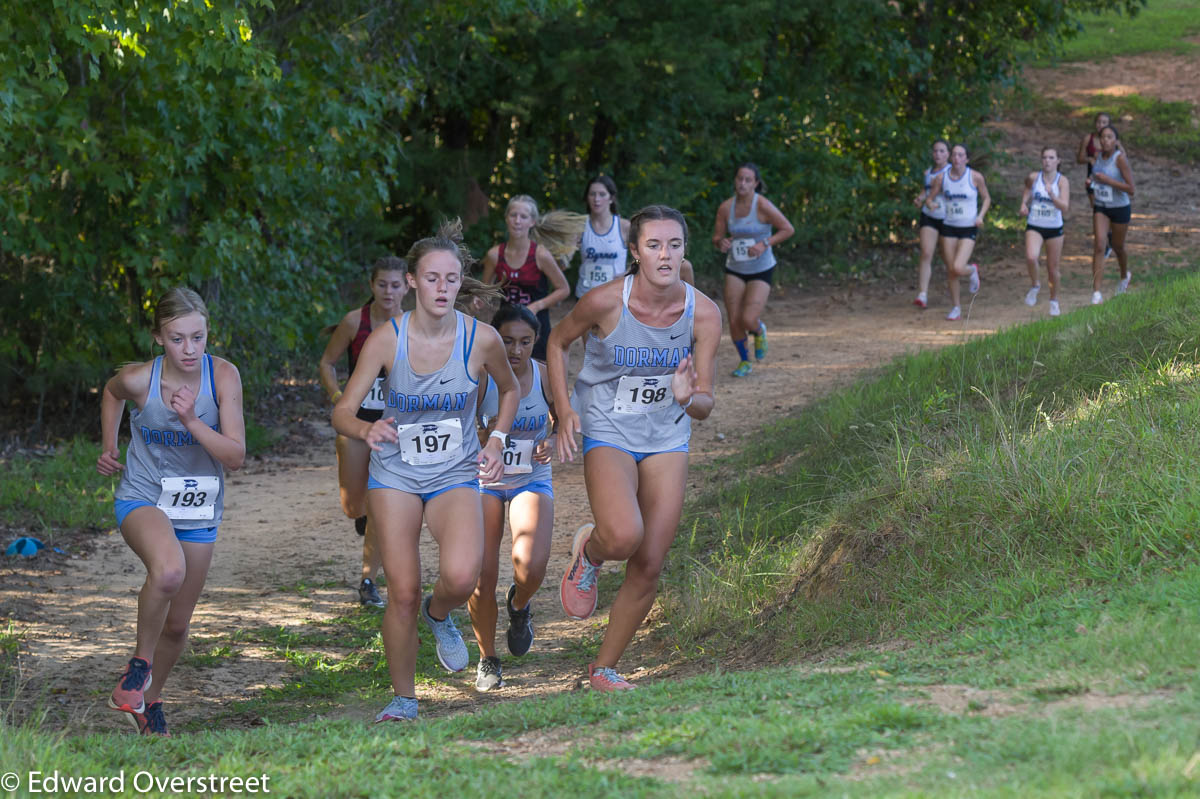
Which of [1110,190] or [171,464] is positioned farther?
[1110,190]

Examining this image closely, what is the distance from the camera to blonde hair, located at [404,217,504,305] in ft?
17.5

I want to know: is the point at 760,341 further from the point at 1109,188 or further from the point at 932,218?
the point at 1109,188

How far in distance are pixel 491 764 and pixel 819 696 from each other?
109cm

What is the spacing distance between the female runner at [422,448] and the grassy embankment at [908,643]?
52 cm

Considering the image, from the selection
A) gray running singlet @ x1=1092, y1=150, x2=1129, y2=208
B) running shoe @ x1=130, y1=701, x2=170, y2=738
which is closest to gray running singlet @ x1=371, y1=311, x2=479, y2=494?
running shoe @ x1=130, y1=701, x2=170, y2=738

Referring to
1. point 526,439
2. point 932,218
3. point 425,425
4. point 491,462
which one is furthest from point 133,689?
point 932,218

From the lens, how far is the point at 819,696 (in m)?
4.16

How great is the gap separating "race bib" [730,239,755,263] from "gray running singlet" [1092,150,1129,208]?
4.23 metres

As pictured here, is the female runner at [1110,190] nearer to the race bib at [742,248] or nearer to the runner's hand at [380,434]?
the race bib at [742,248]

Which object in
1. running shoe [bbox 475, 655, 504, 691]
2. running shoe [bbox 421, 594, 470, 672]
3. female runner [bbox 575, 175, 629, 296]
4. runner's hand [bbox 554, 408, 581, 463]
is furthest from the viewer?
female runner [bbox 575, 175, 629, 296]

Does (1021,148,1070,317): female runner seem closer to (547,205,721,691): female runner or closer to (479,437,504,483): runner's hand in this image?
(547,205,721,691): female runner

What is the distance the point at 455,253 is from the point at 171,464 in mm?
1490

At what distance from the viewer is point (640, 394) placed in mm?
5469

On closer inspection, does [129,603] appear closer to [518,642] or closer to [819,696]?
[518,642]
